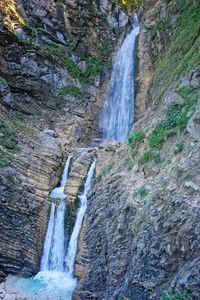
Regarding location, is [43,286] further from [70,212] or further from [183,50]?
[183,50]

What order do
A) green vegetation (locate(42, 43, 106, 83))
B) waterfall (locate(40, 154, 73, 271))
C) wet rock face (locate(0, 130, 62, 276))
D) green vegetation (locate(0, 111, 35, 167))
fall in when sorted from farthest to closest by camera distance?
→ green vegetation (locate(42, 43, 106, 83)) < green vegetation (locate(0, 111, 35, 167)) < waterfall (locate(40, 154, 73, 271)) < wet rock face (locate(0, 130, 62, 276))

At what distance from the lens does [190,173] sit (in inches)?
420

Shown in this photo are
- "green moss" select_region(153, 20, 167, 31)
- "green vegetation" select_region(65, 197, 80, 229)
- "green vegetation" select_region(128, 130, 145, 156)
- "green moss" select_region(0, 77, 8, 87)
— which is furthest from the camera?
"green moss" select_region(153, 20, 167, 31)

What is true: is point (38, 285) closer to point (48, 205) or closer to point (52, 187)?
point (48, 205)

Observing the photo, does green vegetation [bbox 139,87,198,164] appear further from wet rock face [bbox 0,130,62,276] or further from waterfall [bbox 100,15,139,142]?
waterfall [bbox 100,15,139,142]

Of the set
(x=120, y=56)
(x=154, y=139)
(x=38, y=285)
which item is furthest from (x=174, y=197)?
(x=120, y=56)

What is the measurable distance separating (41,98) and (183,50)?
39.9ft

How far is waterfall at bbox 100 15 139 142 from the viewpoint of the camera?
27.6m

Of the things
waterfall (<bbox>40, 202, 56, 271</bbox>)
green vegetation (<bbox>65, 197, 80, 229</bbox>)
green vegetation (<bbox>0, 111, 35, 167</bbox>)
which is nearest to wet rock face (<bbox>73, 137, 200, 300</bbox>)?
→ green vegetation (<bbox>65, 197, 80, 229</bbox>)

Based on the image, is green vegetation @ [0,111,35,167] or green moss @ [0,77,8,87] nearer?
green vegetation @ [0,111,35,167]

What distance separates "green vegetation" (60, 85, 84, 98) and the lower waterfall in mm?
9652

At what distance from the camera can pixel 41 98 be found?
27.8 meters

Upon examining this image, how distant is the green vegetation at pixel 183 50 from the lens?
16422 millimetres

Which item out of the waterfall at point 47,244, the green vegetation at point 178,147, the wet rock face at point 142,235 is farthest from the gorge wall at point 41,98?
the green vegetation at point 178,147
